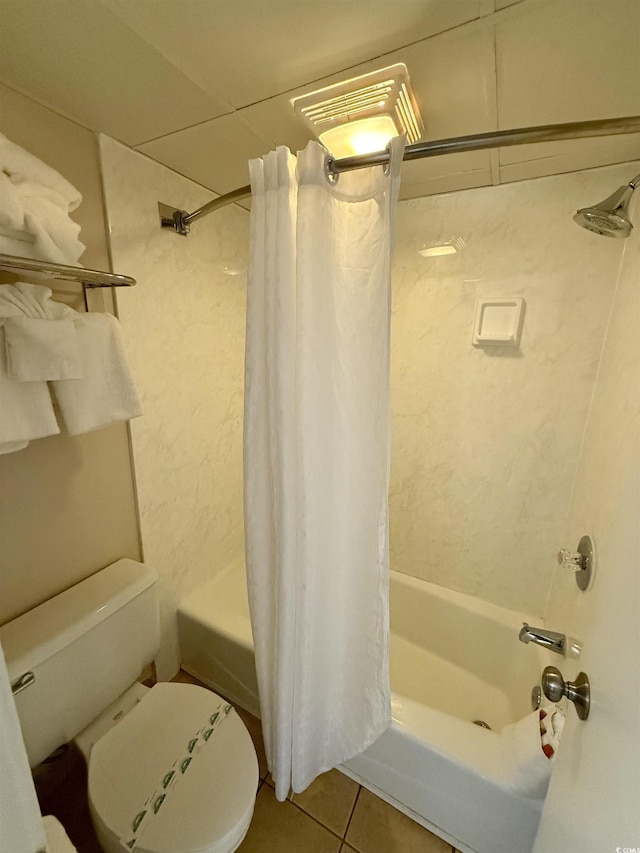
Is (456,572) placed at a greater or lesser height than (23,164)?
lesser

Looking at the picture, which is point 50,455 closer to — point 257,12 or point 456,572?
point 257,12

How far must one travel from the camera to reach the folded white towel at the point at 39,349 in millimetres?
745

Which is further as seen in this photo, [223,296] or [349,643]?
[223,296]

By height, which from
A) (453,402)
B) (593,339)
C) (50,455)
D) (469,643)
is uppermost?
(593,339)

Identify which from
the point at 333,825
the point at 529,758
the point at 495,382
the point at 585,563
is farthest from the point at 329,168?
the point at 333,825

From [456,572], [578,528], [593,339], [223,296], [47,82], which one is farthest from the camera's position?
[456,572]

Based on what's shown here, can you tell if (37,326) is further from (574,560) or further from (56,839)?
(574,560)

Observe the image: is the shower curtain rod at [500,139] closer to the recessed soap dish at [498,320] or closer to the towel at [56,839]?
the recessed soap dish at [498,320]

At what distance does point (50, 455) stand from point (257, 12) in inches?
45.1

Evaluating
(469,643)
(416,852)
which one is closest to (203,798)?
(416,852)

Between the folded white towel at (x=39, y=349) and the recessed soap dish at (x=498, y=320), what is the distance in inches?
55.4

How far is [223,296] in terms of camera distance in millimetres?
1529

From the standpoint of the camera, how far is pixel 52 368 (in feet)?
2.57

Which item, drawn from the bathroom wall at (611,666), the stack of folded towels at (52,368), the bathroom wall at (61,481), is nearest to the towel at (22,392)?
the stack of folded towels at (52,368)
